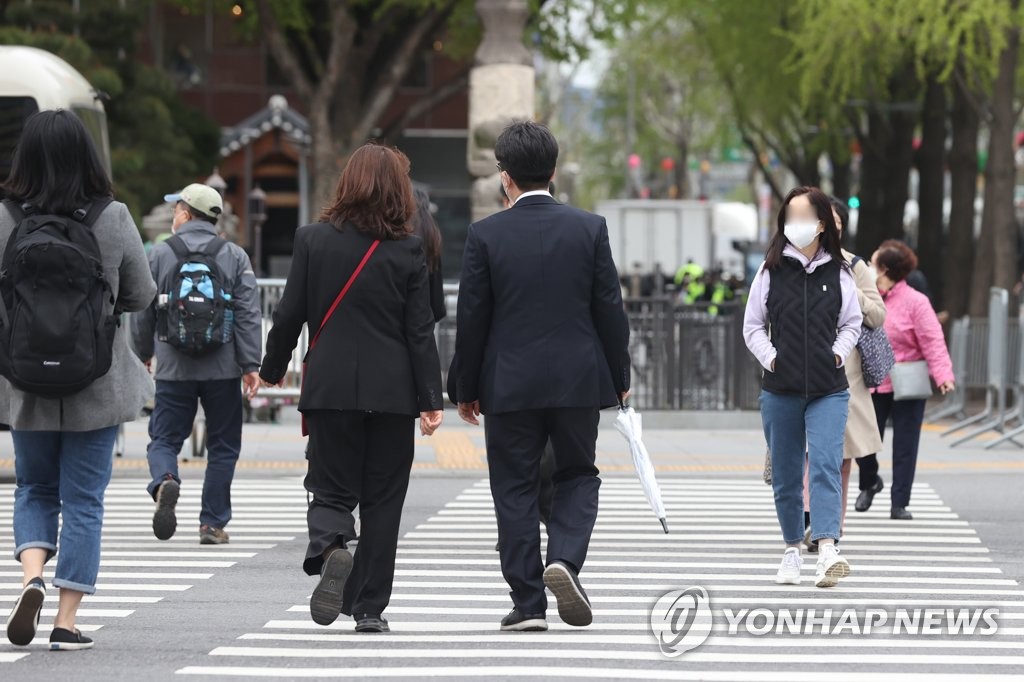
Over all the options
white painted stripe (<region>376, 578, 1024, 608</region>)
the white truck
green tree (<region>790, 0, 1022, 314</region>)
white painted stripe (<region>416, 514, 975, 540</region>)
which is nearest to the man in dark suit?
white painted stripe (<region>376, 578, 1024, 608</region>)

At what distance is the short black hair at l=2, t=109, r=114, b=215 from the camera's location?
285 inches

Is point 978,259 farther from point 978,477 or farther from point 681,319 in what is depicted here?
point 978,477

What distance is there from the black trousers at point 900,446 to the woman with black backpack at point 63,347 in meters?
6.25

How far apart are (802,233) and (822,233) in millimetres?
124

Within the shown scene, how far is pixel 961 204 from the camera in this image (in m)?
27.4

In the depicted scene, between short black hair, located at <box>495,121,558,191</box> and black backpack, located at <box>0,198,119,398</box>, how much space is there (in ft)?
5.22

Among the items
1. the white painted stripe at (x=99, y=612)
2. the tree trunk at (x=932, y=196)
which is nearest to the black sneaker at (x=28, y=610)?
the white painted stripe at (x=99, y=612)

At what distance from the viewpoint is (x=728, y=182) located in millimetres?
118875

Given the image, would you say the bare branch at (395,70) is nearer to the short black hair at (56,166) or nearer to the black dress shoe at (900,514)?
the black dress shoe at (900,514)

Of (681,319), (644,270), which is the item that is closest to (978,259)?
(681,319)

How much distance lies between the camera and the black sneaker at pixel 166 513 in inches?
416

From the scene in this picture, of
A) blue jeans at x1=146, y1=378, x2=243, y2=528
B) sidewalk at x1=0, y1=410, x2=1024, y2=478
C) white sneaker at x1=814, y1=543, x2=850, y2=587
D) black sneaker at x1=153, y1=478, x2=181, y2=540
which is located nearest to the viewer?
white sneaker at x1=814, y1=543, x2=850, y2=587

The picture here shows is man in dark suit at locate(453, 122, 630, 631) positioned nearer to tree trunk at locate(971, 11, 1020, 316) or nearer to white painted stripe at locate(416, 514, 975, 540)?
white painted stripe at locate(416, 514, 975, 540)

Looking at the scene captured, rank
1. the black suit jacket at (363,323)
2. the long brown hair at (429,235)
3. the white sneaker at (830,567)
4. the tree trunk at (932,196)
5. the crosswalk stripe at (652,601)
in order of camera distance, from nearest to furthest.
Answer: the crosswalk stripe at (652,601) → the black suit jacket at (363,323) → the white sneaker at (830,567) → the long brown hair at (429,235) → the tree trunk at (932,196)
